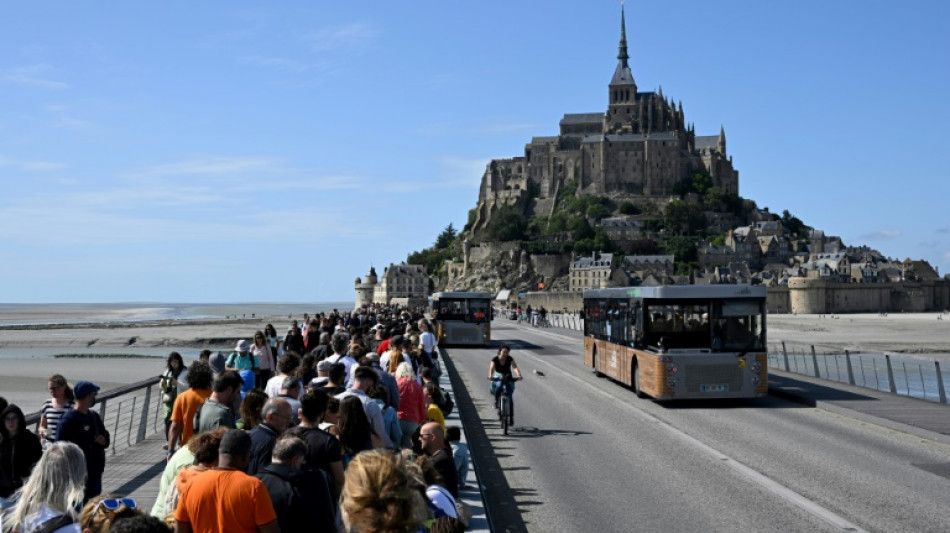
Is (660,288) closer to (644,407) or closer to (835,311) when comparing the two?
(644,407)

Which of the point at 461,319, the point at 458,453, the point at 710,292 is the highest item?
the point at 710,292

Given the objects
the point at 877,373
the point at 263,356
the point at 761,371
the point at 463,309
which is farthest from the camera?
the point at 463,309

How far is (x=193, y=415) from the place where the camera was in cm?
838

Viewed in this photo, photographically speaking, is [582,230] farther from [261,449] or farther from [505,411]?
[261,449]

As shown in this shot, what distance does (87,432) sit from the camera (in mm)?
7398

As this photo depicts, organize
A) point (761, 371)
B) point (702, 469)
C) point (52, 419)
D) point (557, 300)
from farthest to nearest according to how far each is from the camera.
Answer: point (557, 300), point (761, 371), point (702, 469), point (52, 419)

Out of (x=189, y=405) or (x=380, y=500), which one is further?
(x=189, y=405)

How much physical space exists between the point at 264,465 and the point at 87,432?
2.02 m

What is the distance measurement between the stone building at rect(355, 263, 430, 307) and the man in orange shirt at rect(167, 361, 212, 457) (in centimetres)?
14443

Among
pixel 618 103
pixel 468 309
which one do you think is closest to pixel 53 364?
pixel 468 309

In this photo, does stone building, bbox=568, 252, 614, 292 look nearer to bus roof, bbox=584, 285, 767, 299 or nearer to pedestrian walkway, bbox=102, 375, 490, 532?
bus roof, bbox=584, 285, 767, 299

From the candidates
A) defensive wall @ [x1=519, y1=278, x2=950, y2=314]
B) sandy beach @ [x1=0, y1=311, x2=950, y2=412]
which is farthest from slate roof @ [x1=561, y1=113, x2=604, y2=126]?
sandy beach @ [x1=0, y1=311, x2=950, y2=412]

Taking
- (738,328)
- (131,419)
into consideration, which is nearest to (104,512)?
(131,419)

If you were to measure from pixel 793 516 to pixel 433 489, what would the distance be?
16.6 ft
